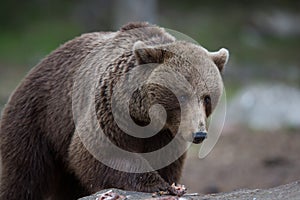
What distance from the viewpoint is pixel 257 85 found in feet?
55.6

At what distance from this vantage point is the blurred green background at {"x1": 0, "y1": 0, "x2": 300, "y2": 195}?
18.3 m

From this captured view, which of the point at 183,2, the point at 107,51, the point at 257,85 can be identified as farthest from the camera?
the point at 183,2

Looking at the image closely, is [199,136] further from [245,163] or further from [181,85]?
[245,163]

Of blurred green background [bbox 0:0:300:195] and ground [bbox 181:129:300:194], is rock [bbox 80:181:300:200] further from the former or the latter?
blurred green background [bbox 0:0:300:195]

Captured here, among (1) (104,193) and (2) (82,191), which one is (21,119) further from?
(1) (104,193)

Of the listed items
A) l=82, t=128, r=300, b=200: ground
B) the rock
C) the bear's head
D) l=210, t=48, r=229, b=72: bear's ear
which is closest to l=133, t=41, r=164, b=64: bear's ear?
the bear's head

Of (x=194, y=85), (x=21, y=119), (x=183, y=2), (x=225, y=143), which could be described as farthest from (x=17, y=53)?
(x=194, y=85)

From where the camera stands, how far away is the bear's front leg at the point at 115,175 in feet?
21.0

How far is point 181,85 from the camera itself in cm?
611

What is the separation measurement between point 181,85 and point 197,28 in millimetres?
15979

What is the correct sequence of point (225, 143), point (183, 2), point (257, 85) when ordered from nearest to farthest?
1. point (225, 143)
2. point (257, 85)
3. point (183, 2)

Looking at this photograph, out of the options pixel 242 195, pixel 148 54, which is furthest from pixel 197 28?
pixel 242 195

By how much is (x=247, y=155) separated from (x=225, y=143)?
0.86 m

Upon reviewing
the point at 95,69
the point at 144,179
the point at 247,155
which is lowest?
the point at 247,155
